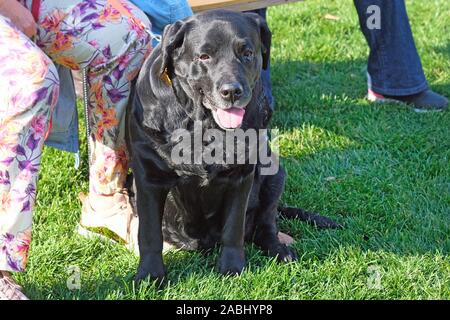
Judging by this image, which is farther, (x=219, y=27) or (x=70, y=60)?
(x=70, y=60)

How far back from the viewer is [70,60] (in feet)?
9.86

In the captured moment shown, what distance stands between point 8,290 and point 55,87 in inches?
26.4

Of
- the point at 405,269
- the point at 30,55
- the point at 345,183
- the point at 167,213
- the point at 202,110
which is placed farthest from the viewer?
the point at 345,183

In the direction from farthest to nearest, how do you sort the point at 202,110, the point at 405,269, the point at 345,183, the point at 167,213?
the point at 345,183 < the point at 167,213 < the point at 405,269 < the point at 202,110

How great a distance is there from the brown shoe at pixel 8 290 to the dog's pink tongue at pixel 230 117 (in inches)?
33.8

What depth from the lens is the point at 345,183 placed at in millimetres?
3730

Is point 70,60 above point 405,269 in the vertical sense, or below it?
above

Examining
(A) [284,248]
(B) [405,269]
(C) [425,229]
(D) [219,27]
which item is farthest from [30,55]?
(C) [425,229]

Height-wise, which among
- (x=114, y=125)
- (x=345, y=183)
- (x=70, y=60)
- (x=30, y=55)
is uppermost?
(x=30, y=55)

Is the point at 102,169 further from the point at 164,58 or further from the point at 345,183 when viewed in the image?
the point at 345,183

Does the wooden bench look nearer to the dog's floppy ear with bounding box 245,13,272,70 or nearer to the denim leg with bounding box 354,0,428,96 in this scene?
the dog's floppy ear with bounding box 245,13,272,70

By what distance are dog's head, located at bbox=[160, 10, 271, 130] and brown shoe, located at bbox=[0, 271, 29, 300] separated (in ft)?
2.74

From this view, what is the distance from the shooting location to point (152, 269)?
9.25 feet
